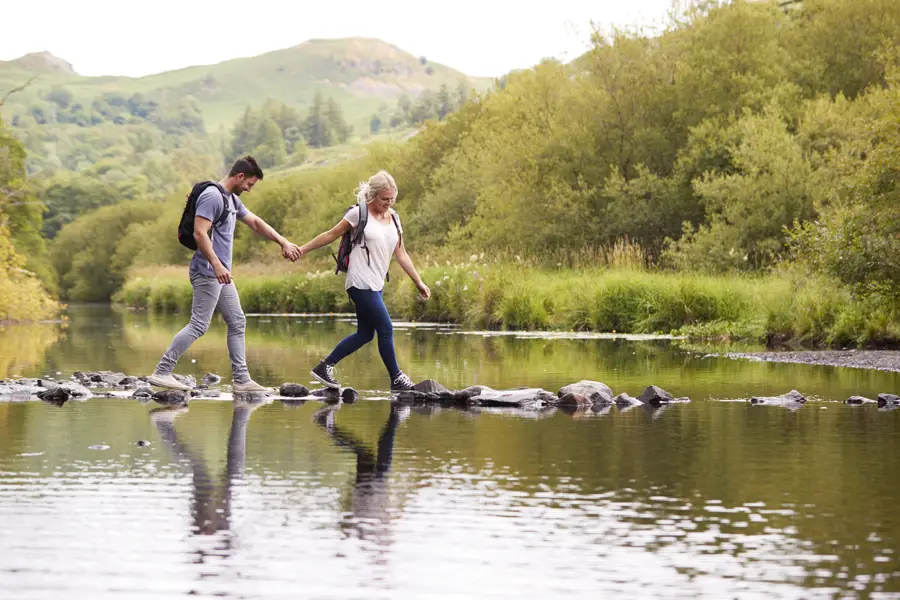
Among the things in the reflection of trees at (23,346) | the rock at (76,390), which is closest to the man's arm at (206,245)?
the rock at (76,390)

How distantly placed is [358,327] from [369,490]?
658 centimetres

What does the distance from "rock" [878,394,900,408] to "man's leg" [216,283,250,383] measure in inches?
259

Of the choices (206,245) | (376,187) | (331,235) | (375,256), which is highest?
(376,187)

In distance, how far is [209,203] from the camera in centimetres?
1392

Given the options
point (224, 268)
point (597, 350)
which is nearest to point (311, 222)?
point (597, 350)

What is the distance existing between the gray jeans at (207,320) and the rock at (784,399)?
17.8 ft

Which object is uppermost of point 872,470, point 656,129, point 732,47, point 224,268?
point 732,47

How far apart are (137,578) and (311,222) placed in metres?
83.1

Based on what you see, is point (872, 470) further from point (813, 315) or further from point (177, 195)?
point (177, 195)

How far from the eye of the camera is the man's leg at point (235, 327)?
14.5 meters

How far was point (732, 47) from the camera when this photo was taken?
1889 inches

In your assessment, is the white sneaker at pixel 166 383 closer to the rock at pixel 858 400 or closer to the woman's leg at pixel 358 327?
the woman's leg at pixel 358 327

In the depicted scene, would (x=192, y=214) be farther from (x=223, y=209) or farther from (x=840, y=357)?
(x=840, y=357)

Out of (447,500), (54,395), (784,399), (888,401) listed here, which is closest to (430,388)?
(784,399)
